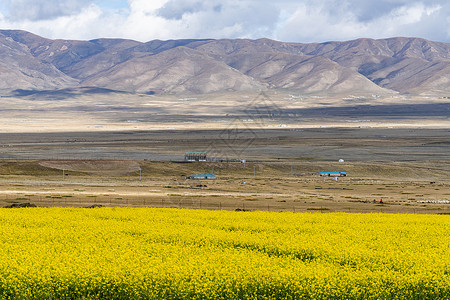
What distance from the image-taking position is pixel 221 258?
28547 millimetres

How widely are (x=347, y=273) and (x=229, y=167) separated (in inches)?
3880

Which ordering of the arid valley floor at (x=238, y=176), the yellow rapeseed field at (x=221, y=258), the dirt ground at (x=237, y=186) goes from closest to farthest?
1. the yellow rapeseed field at (x=221, y=258)
2. the dirt ground at (x=237, y=186)
3. the arid valley floor at (x=238, y=176)

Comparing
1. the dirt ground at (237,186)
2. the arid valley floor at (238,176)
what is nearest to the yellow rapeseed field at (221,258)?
the arid valley floor at (238,176)

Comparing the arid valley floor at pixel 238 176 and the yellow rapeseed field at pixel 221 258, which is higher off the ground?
the yellow rapeseed field at pixel 221 258

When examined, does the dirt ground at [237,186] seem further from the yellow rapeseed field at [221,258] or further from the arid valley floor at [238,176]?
the yellow rapeseed field at [221,258]

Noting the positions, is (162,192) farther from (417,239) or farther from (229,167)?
(417,239)

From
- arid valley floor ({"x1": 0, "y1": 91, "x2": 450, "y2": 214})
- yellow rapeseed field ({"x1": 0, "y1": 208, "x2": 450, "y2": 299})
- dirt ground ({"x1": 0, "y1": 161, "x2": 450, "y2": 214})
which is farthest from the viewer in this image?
arid valley floor ({"x1": 0, "y1": 91, "x2": 450, "y2": 214})

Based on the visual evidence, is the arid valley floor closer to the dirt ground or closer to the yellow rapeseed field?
the dirt ground

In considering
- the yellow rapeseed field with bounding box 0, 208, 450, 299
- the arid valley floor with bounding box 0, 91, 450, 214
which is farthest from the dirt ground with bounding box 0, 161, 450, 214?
the yellow rapeseed field with bounding box 0, 208, 450, 299

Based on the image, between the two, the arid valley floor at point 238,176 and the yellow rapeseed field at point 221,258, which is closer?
the yellow rapeseed field at point 221,258

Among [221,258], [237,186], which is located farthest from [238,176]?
[221,258]

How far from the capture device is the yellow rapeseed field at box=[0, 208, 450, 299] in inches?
961

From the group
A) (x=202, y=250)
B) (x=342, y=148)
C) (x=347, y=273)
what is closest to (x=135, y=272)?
(x=202, y=250)

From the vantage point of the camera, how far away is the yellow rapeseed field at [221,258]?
80.1 feet
